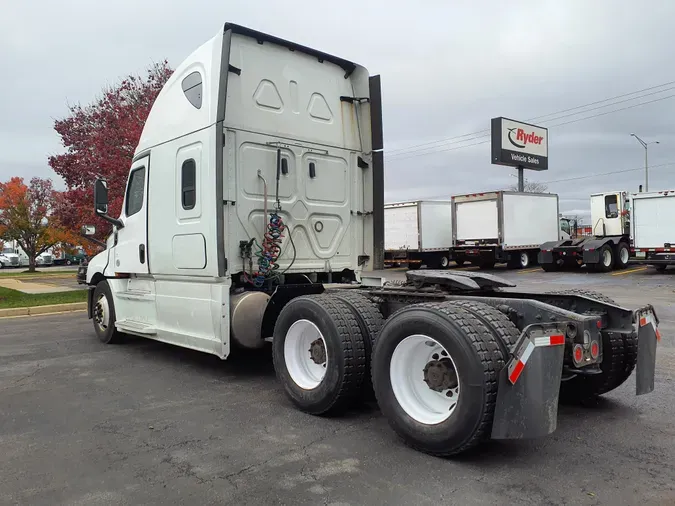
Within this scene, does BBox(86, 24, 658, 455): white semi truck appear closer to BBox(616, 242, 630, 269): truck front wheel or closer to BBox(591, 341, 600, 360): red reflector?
BBox(591, 341, 600, 360): red reflector

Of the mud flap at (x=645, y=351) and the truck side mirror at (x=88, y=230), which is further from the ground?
the truck side mirror at (x=88, y=230)

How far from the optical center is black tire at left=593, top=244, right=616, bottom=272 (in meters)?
21.1

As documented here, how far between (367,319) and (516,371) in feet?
5.07

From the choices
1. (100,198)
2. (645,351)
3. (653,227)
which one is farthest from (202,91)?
(653,227)

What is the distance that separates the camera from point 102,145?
14.5m

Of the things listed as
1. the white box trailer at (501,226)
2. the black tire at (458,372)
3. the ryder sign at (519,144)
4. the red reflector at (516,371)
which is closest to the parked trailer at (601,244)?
the white box trailer at (501,226)

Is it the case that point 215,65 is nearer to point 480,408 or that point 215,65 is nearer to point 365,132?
point 365,132

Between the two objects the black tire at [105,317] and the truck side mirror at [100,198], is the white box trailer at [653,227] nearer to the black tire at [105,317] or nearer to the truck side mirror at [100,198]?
the black tire at [105,317]

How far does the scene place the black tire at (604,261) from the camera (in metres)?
21.1

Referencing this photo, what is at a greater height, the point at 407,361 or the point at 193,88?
the point at 193,88

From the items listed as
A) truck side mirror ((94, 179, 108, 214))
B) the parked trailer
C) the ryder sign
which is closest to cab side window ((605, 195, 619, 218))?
the parked trailer

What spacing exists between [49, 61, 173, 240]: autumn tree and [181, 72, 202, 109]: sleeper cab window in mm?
8212

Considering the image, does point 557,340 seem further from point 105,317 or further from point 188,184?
point 105,317

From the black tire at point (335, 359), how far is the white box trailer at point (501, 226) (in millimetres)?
20052
